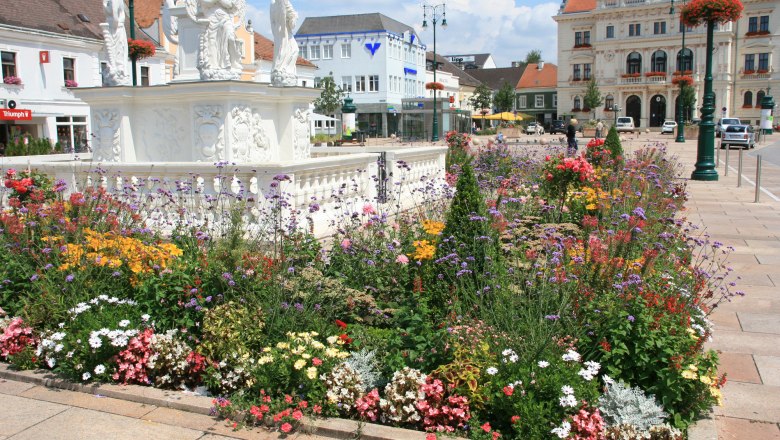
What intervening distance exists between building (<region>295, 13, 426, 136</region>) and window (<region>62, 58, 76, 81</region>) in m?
40.4

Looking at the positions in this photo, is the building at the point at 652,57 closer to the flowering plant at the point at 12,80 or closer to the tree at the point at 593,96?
the tree at the point at 593,96

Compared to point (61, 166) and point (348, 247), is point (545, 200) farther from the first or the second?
point (61, 166)

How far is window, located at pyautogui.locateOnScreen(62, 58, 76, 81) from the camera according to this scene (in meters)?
38.4

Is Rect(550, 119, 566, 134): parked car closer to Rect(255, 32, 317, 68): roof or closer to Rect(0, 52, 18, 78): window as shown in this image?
Rect(255, 32, 317, 68): roof

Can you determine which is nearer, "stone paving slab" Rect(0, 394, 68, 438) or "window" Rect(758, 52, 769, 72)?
"stone paving slab" Rect(0, 394, 68, 438)

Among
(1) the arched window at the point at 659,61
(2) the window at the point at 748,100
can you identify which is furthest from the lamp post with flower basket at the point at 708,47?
(1) the arched window at the point at 659,61

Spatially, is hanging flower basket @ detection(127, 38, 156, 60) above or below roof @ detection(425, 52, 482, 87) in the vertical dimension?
below

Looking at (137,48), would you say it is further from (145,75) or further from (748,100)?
(748,100)

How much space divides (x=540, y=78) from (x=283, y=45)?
96.6 meters

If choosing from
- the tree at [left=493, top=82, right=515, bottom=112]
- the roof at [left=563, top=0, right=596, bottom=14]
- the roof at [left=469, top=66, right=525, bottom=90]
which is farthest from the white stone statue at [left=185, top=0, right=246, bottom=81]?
the roof at [left=469, top=66, right=525, bottom=90]

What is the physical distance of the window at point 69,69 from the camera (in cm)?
3844

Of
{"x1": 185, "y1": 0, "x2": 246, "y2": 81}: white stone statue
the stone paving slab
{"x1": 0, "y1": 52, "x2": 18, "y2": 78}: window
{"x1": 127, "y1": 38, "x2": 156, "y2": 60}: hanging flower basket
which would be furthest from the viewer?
{"x1": 0, "y1": 52, "x2": 18, "y2": 78}: window

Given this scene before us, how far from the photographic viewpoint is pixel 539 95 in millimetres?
104812

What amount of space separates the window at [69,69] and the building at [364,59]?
40.4m
